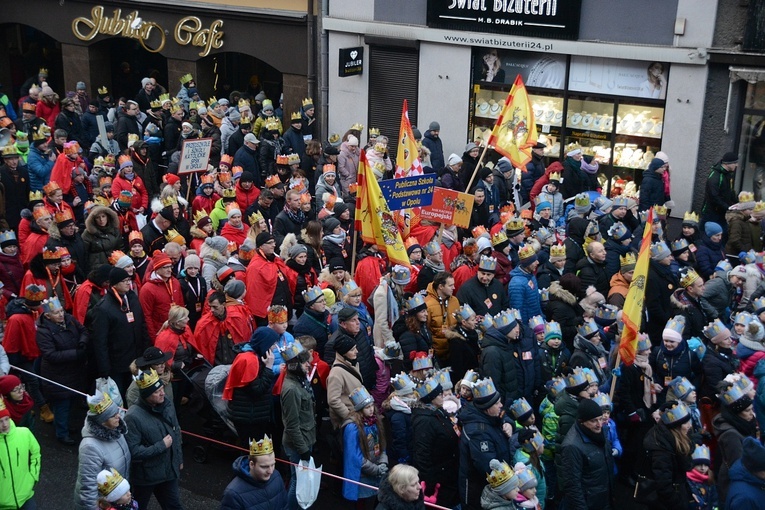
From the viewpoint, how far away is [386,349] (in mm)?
9219

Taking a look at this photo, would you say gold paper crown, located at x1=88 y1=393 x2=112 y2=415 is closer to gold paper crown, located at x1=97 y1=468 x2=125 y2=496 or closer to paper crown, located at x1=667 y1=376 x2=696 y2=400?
gold paper crown, located at x1=97 y1=468 x2=125 y2=496

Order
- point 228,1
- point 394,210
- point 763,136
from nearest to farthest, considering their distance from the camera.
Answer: point 394,210 → point 763,136 → point 228,1

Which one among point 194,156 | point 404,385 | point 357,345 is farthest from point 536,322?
point 194,156

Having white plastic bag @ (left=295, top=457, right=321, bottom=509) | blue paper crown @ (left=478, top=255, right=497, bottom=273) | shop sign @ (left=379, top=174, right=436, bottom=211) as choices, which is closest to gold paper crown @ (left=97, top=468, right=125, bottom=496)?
white plastic bag @ (left=295, top=457, right=321, bottom=509)

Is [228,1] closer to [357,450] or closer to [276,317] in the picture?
[276,317]

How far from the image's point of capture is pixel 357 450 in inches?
322

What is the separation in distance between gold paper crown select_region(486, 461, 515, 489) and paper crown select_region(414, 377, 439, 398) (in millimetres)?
1103

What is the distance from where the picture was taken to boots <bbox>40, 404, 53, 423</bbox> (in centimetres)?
1056

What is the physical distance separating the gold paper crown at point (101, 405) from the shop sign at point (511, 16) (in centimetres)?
1288

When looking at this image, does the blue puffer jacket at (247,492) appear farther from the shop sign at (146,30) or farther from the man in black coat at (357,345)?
the shop sign at (146,30)

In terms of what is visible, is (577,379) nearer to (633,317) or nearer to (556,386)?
(556,386)

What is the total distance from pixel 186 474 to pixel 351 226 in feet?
16.4

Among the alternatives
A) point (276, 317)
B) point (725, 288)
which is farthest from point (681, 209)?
point (276, 317)

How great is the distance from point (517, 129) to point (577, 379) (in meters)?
7.01
